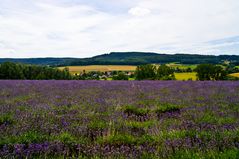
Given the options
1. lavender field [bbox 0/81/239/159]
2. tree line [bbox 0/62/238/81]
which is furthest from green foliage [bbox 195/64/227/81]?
lavender field [bbox 0/81/239/159]

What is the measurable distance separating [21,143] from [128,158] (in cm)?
171

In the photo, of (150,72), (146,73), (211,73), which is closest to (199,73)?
(211,73)

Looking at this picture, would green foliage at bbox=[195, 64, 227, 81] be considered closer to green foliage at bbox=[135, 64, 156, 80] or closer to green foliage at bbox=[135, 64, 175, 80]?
green foliage at bbox=[135, 64, 175, 80]

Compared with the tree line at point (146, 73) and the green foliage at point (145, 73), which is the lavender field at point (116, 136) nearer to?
the tree line at point (146, 73)

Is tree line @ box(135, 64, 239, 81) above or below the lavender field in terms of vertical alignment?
below

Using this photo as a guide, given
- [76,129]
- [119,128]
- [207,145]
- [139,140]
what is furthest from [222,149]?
[76,129]

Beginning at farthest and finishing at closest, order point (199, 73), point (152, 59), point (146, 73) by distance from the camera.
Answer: point (152, 59), point (146, 73), point (199, 73)

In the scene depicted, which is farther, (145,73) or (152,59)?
(152,59)

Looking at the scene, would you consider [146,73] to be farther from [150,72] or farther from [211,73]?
[211,73]

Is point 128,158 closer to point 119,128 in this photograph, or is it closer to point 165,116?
point 119,128

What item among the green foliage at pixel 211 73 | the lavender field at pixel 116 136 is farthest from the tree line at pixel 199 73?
the lavender field at pixel 116 136

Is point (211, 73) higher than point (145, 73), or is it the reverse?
point (211, 73)

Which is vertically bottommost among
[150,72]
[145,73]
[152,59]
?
[145,73]

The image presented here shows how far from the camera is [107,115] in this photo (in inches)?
247
